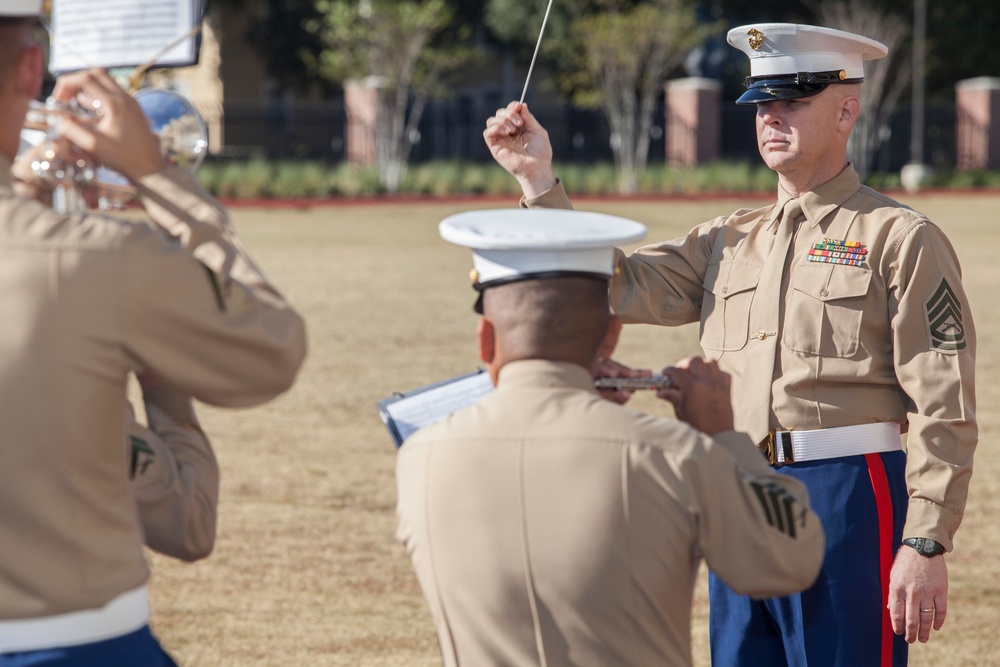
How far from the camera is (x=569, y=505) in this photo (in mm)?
2246

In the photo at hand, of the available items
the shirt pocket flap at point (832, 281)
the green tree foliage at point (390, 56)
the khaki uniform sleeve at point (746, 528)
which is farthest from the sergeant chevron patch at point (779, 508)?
the green tree foliage at point (390, 56)

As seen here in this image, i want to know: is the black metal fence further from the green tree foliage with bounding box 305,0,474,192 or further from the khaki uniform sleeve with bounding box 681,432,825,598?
the khaki uniform sleeve with bounding box 681,432,825,598

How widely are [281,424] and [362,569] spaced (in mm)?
3138

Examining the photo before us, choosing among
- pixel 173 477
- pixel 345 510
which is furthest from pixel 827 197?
pixel 345 510

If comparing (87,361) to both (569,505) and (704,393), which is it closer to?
(569,505)

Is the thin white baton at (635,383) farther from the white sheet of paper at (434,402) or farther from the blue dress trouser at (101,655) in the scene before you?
the blue dress trouser at (101,655)

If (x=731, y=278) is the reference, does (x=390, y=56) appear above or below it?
above

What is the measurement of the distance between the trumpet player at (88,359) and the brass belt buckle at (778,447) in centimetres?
167

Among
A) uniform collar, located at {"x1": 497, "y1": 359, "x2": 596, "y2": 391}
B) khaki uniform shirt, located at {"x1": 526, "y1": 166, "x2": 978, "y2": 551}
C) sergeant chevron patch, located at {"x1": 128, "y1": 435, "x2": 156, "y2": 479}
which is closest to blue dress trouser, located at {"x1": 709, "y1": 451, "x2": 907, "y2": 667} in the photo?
khaki uniform shirt, located at {"x1": 526, "y1": 166, "x2": 978, "y2": 551}

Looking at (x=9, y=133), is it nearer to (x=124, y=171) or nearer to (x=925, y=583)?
(x=124, y=171)

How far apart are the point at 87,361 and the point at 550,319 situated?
0.75m

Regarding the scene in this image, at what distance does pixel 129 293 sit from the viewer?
204 cm

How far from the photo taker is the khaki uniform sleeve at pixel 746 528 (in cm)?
224

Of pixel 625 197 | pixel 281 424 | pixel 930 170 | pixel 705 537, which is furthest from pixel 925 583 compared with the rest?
pixel 930 170
